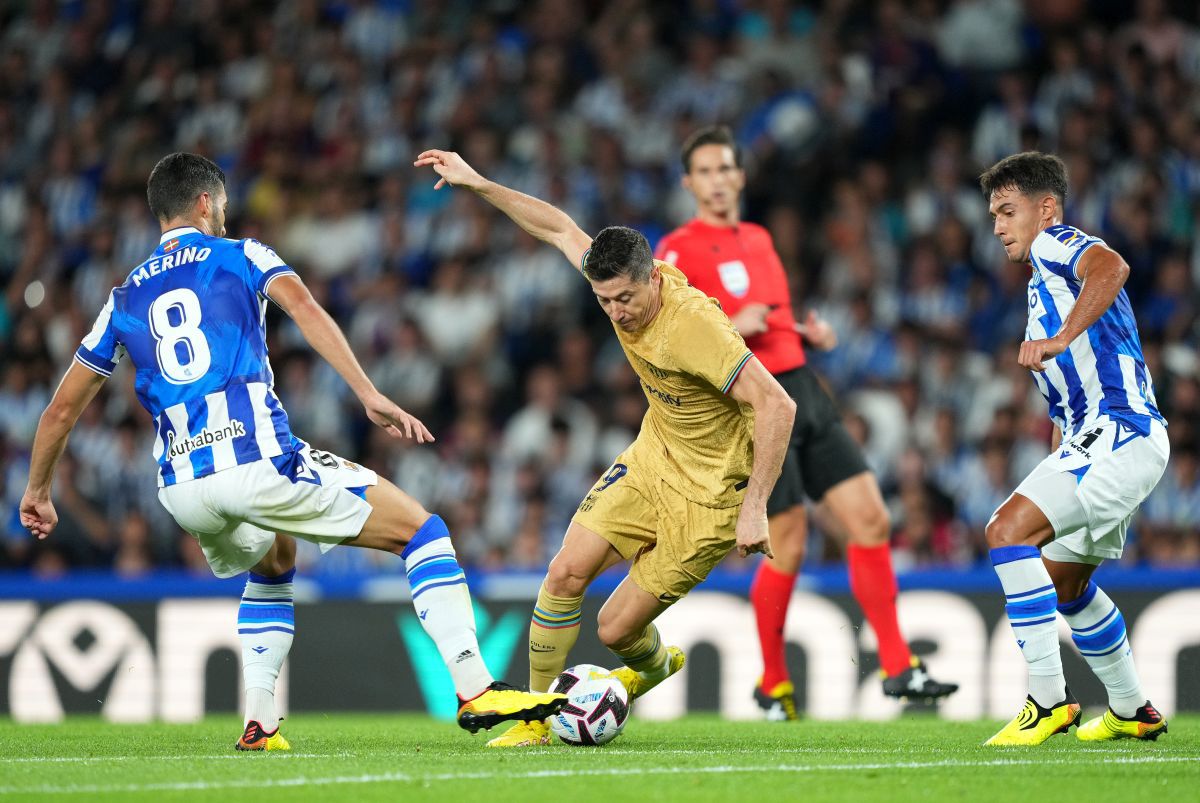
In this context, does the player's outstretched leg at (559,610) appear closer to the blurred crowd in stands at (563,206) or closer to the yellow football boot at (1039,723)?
the yellow football boot at (1039,723)

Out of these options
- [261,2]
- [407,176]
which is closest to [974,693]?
[407,176]

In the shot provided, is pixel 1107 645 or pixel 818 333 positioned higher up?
pixel 818 333

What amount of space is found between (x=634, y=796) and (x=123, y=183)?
1198 cm

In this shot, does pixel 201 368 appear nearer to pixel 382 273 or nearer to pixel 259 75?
pixel 382 273

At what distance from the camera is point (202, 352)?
5879 millimetres

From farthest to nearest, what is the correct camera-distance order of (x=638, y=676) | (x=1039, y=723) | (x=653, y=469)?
(x=638, y=676) → (x=653, y=469) → (x=1039, y=723)

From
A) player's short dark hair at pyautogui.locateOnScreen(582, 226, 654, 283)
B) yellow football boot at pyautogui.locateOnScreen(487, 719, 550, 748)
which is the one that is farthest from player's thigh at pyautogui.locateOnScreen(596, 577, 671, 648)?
player's short dark hair at pyautogui.locateOnScreen(582, 226, 654, 283)

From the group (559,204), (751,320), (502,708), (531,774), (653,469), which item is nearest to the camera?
(531,774)

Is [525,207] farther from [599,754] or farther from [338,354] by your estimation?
[599,754]

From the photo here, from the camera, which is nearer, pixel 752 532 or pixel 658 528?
pixel 752 532

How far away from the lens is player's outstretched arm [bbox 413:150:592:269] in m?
6.61

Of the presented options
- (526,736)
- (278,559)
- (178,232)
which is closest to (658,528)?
(526,736)

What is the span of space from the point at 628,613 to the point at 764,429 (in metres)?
0.98

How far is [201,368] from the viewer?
5871 mm
